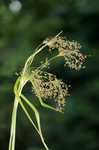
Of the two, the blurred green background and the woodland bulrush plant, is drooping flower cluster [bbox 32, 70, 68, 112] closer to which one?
the woodland bulrush plant

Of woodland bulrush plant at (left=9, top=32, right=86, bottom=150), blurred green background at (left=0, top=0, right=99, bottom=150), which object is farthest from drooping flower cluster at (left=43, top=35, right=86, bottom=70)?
blurred green background at (left=0, top=0, right=99, bottom=150)

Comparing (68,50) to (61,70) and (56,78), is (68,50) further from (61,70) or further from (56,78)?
(61,70)

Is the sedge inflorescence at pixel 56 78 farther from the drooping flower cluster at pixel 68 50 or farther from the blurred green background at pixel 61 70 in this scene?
the blurred green background at pixel 61 70

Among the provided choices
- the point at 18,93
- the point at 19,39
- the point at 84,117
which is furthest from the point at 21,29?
the point at 18,93

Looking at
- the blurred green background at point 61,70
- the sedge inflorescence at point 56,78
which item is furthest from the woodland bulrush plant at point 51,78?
the blurred green background at point 61,70

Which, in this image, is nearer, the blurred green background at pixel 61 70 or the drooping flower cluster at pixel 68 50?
the drooping flower cluster at pixel 68 50

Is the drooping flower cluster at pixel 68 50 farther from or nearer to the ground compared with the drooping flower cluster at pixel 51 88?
farther from the ground

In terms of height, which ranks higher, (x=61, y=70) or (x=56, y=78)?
(x=61, y=70)

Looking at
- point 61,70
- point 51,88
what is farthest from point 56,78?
point 61,70
